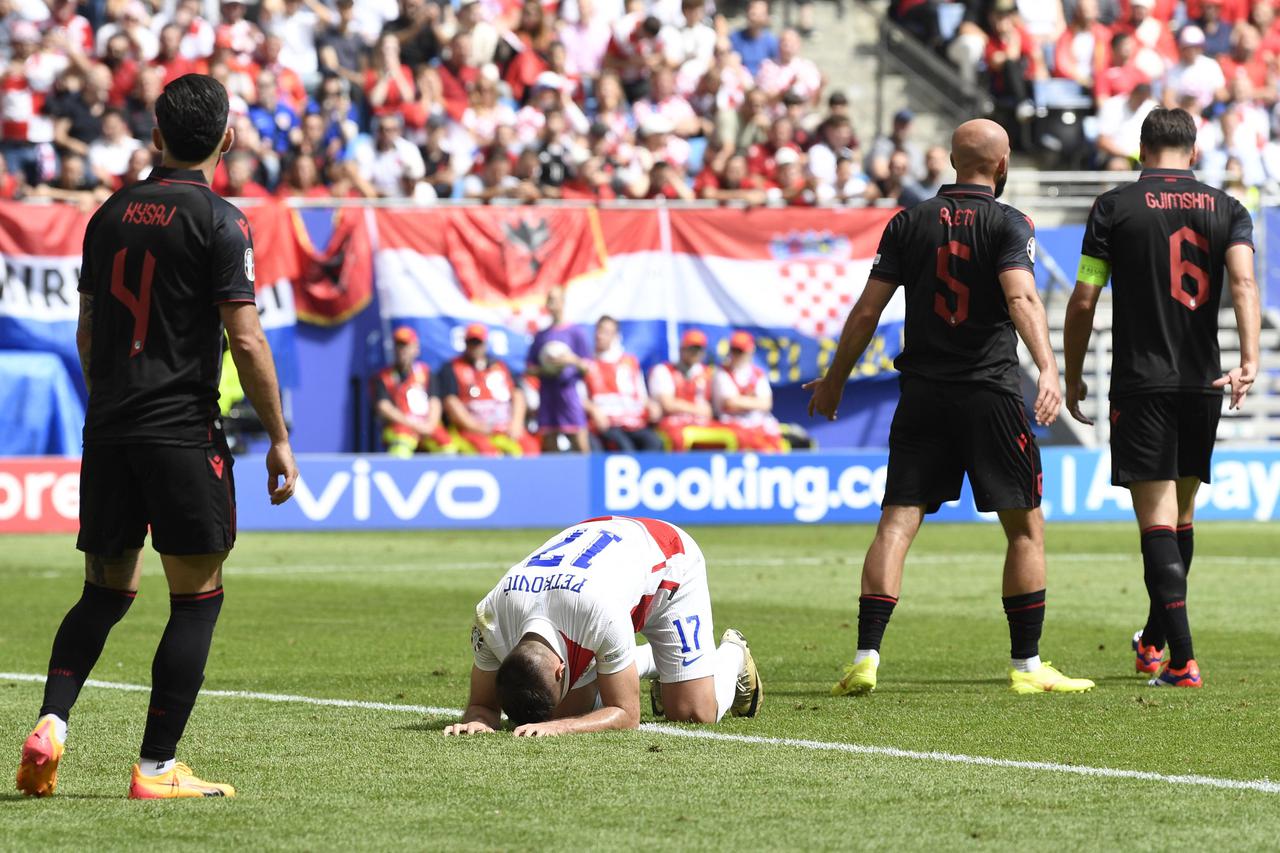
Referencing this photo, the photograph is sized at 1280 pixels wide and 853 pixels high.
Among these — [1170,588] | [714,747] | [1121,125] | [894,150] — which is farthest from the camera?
[1121,125]

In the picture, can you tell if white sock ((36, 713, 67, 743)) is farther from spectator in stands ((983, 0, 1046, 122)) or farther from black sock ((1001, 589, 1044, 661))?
spectator in stands ((983, 0, 1046, 122))

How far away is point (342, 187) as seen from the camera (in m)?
21.8

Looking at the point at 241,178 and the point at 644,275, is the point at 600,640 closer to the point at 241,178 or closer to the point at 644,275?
the point at 241,178

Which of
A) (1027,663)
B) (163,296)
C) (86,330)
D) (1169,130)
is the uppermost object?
(1169,130)

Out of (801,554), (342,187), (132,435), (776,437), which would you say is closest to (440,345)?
(342,187)

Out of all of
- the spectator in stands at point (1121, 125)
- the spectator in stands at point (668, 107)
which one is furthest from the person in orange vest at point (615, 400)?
the spectator in stands at point (1121, 125)

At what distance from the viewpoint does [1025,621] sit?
27.8ft

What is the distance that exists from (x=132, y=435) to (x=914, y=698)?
12.0 feet

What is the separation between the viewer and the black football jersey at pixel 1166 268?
8.52 meters

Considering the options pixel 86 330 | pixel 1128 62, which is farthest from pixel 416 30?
pixel 86 330

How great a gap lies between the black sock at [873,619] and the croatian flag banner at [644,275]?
1365cm

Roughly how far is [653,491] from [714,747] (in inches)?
552

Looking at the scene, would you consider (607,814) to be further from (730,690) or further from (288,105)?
(288,105)

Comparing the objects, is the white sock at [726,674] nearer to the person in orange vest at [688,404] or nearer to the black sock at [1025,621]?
the black sock at [1025,621]
